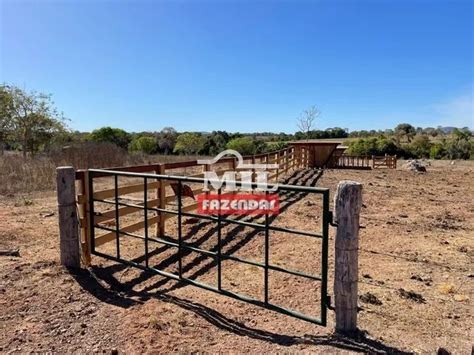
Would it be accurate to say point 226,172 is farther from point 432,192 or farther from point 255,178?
point 432,192

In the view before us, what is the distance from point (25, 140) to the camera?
18.7m

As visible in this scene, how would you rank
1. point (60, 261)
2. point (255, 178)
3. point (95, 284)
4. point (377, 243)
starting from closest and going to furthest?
point (95, 284) < point (60, 261) < point (377, 243) < point (255, 178)

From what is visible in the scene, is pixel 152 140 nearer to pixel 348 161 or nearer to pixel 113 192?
pixel 348 161

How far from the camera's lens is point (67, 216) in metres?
3.99

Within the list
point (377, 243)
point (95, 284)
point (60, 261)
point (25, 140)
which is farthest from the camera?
point (25, 140)

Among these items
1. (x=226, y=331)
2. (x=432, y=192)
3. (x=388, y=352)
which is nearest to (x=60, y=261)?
(x=226, y=331)

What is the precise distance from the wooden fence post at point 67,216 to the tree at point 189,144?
2933 cm

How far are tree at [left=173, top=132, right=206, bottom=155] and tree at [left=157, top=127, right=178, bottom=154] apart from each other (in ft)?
4.40

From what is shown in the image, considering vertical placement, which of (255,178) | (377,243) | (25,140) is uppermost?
(25,140)

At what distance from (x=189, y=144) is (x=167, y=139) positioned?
22.1ft

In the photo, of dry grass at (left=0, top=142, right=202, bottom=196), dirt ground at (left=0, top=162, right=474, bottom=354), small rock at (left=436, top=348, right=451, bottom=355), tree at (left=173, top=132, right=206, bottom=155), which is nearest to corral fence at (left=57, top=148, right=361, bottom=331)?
dirt ground at (left=0, top=162, right=474, bottom=354)

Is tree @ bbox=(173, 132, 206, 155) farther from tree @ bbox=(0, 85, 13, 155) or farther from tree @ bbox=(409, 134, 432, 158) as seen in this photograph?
tree @ bbox=(409, 134, 432, 158)

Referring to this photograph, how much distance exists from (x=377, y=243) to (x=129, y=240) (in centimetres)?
391

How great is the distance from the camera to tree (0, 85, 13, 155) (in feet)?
56.9
